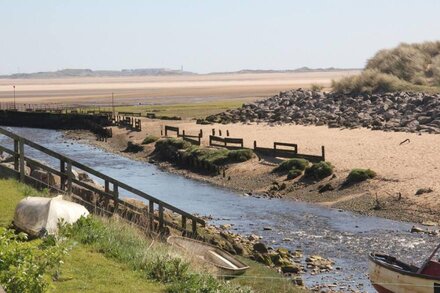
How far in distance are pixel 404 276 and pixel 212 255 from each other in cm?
509

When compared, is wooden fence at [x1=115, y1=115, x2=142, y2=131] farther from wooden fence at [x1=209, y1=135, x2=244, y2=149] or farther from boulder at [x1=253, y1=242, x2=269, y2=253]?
boulder at [x1=253, y1=242, x2=269, y2=253]

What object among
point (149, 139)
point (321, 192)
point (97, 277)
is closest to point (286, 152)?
Result: point (321, 192)

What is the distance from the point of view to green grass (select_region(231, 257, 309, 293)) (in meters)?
19.6

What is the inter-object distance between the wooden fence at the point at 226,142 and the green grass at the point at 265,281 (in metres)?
31.6

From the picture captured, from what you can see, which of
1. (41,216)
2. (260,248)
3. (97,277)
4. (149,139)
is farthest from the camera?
(149,139)

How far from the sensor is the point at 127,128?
80.0 meters

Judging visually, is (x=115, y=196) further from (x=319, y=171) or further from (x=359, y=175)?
(x=319, y=171)

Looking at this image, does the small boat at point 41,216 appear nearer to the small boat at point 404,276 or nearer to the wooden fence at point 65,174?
the wooden fence at point 65,174

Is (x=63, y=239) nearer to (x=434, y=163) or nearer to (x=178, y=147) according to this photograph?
(x=434, y=163)

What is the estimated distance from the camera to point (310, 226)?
32.6 m

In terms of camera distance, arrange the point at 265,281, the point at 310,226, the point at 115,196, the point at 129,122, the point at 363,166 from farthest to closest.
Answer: the point at 129,122 → the point at 363,166 → the point at 310,226 → the point at 265,281 → the point at 115,196

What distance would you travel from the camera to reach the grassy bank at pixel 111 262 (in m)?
13.0

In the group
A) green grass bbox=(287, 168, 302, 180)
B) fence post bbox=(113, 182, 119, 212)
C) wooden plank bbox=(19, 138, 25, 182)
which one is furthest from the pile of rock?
wooden plank bbox=(19, 138, 25, 182)

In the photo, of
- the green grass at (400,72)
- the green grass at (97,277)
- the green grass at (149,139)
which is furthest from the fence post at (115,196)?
the green grass at (400,72)
